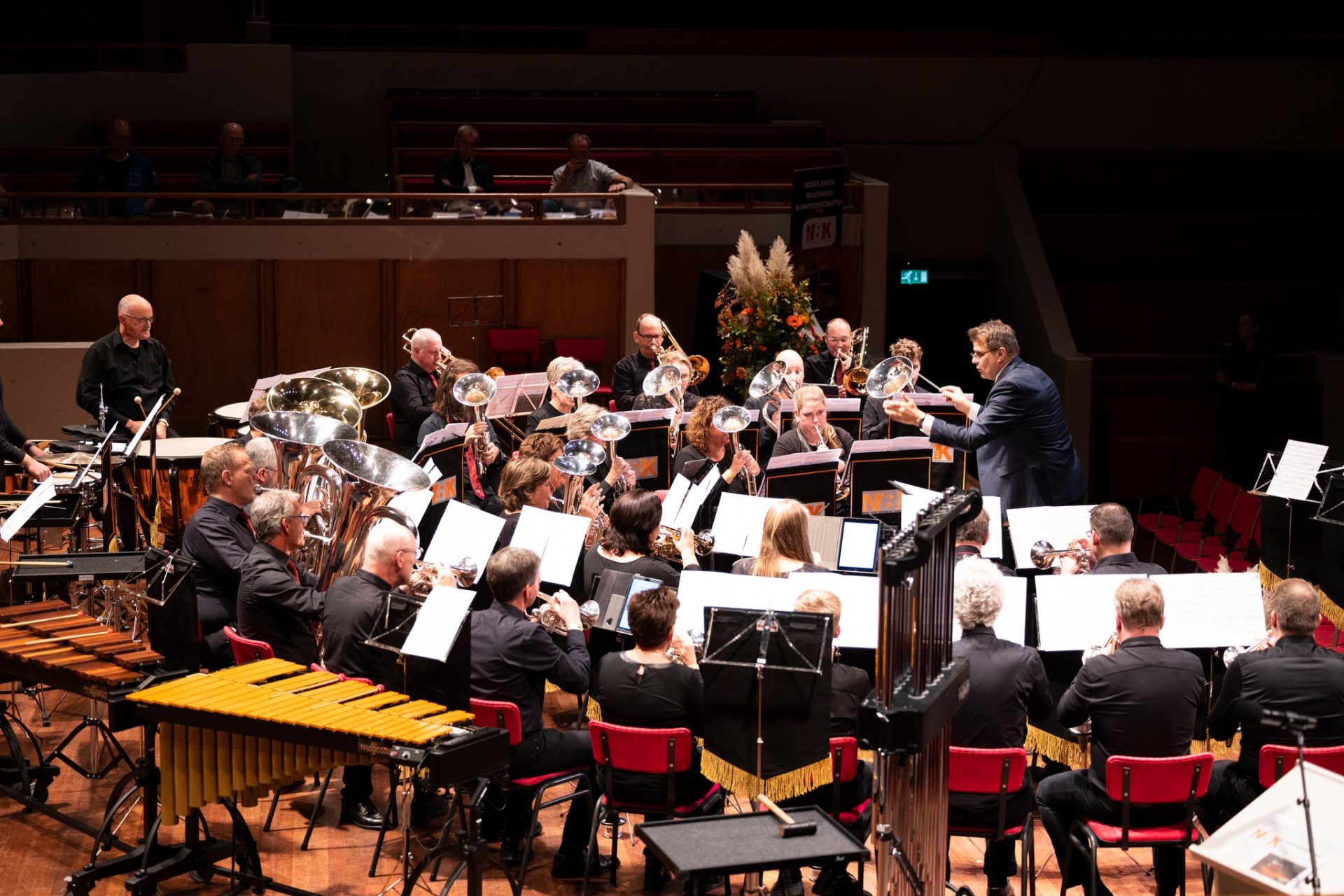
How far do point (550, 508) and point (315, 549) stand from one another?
117 centimetres

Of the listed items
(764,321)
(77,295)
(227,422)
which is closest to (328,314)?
(77,295)

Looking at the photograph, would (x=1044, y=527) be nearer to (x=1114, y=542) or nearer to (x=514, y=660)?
(x=1114, y=542)

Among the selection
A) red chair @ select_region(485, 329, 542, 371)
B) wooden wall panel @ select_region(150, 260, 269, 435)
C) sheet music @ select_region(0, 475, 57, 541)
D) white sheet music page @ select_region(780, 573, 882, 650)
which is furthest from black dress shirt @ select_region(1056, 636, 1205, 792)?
wooden wall panel @ select_region(150, 260, 269, 435)

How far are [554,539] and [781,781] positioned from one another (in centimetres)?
160

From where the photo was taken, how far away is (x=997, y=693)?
4758 mm

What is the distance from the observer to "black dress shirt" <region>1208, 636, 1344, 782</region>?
4789 millimetres

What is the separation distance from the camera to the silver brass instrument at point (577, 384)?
7625 mm

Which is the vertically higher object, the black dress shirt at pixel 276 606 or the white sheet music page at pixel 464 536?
the white sheet music page at pixel 464 536

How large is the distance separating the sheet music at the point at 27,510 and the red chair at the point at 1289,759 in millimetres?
4543

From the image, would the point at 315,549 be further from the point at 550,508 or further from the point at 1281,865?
the point at 1281,865

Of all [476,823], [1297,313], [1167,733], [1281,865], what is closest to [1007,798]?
[1167,733]

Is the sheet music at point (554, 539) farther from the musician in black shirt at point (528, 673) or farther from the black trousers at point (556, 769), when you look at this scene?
the black trousers at point (556, 769)

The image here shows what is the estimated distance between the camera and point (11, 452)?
696 cm

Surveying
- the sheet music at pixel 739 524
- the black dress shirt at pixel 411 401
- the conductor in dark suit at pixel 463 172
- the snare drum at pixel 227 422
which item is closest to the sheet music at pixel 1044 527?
the sheet music at pixel 739 524
